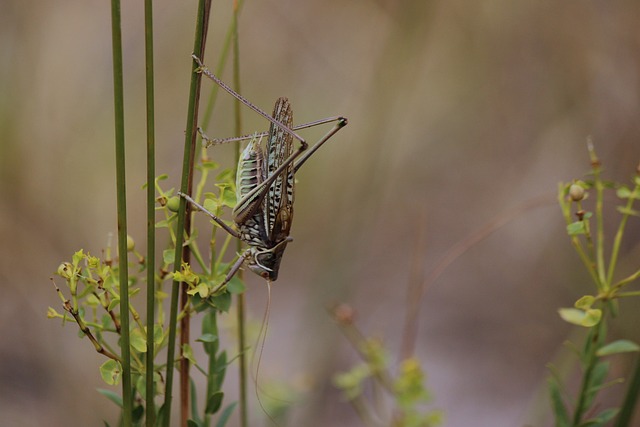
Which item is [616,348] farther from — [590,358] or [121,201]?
[121,201]

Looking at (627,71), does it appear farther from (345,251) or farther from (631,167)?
(345,251)

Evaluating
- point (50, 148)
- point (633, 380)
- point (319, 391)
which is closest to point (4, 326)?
point (50, 148)

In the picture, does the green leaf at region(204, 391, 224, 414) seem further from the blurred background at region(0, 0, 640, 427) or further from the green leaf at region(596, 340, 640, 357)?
the blurred background at region(0, 0, 640, 427)

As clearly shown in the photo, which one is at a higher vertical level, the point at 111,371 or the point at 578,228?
the point at 578,228

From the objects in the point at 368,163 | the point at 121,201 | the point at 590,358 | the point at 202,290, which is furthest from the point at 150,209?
the point at 368,163

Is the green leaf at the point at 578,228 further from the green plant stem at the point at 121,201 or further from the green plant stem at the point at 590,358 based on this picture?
the green plant stem at the point at 121,201

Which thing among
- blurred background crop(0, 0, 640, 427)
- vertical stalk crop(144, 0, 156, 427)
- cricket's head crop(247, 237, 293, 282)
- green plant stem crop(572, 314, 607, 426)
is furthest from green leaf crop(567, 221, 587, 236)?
blurred background crop(0, 0, 640, 427)
